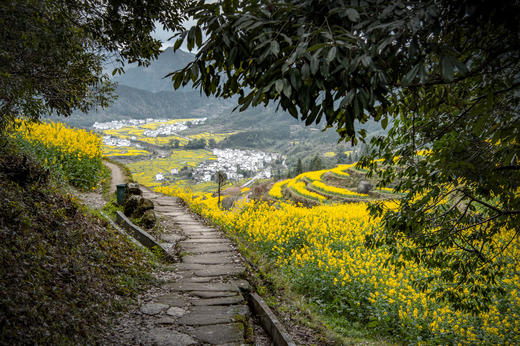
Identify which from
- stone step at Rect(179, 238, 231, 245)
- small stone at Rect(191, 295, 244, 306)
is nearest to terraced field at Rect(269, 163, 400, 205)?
stone step at Rect(179, 238, 231, 245)

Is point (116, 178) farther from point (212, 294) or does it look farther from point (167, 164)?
point (167, 164)

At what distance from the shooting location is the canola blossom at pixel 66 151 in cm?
942

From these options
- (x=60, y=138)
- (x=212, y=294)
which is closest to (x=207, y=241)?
(x=212, y=294)

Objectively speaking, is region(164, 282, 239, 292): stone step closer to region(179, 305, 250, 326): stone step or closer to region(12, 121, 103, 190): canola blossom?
region(179, 305, 250, 326): stone step

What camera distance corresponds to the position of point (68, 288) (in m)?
3.12

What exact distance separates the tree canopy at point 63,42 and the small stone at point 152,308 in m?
3.23

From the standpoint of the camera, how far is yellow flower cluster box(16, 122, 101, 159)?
31.4ft

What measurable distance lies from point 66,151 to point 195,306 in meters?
9.77

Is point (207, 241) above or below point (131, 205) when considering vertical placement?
below

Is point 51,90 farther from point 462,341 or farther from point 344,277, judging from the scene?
point 462,341

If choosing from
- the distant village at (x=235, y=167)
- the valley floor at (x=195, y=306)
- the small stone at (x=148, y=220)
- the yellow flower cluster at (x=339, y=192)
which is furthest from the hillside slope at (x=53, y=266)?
the distant village at (x=235, y=167)

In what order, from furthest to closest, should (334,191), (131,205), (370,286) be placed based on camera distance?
(334,191) < (131,205) < (370,286)

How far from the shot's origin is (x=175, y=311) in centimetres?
390

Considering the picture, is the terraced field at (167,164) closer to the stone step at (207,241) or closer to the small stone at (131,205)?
the small stone at (131,205)
